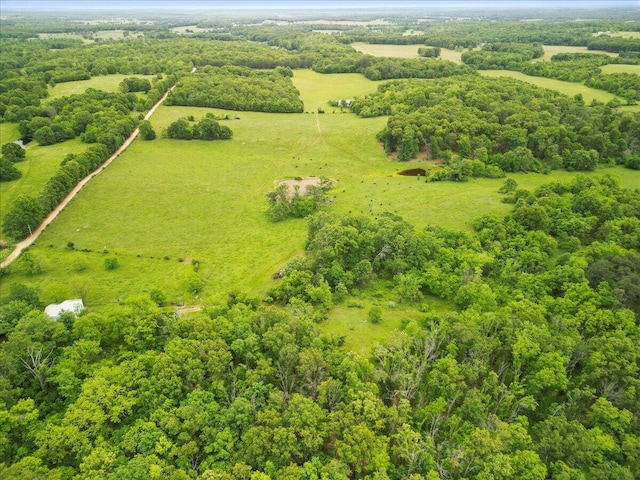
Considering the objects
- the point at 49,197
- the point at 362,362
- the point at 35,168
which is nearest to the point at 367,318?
the point at 362,362

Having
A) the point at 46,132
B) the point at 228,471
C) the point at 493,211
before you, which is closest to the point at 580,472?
the point at 228,471

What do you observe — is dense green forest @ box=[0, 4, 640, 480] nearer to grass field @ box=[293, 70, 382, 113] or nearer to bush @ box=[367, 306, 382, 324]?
bush @ box=[367, 306, 382, 324]

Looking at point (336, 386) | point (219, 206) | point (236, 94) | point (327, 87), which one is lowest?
point (219, 206)

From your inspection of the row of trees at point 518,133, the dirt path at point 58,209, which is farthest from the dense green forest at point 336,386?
the row of trees at point 518,133

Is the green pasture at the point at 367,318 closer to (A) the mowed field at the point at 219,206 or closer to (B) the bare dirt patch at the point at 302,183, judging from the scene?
(A) the mowed field at the point at 219,206

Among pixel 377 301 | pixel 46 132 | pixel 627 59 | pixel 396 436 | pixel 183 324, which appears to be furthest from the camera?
pixel 627 59

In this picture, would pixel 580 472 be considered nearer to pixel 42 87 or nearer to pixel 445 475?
pixel 445 475

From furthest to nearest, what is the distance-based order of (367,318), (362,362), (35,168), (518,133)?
(518,133)
(35,168)
(367,318)
(362,362)

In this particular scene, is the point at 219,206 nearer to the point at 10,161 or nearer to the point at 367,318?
the point at 367,318
